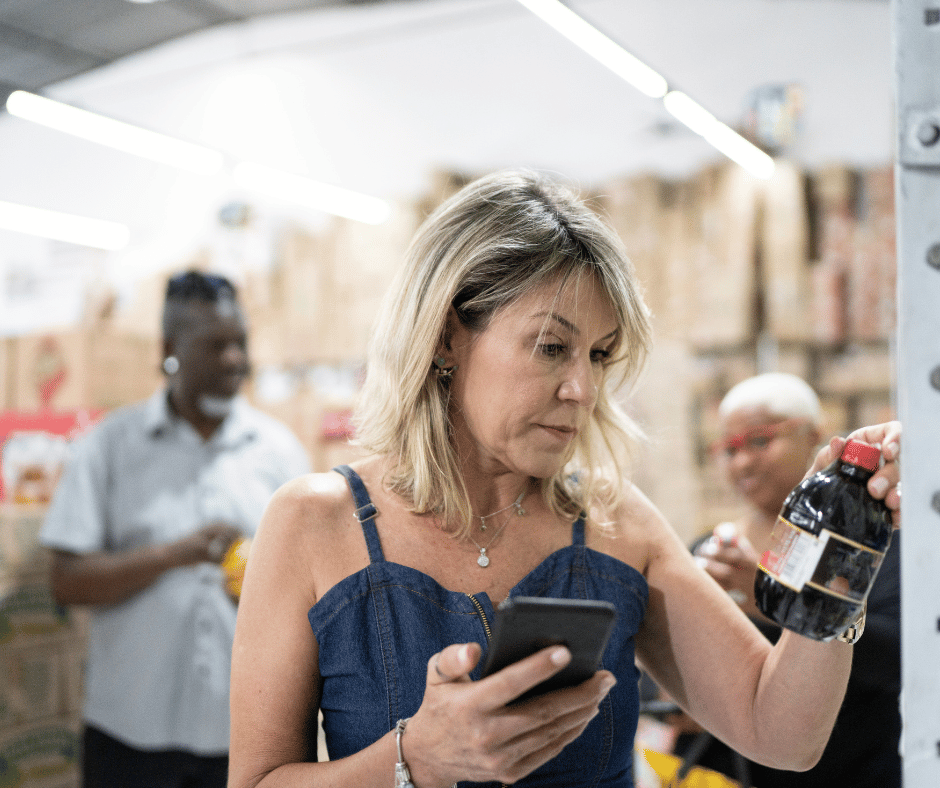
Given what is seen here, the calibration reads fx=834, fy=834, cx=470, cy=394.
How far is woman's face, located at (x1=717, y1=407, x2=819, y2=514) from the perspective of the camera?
268 centimetres

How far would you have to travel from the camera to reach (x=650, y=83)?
4320mm

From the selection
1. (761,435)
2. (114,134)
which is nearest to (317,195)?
(114,134)

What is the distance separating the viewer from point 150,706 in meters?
2.75

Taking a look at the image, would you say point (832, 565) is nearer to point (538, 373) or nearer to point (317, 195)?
point (538, 373)

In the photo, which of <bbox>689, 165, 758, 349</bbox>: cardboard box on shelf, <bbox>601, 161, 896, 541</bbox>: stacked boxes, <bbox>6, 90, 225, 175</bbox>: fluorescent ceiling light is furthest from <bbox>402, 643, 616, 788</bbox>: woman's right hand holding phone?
<bbox>689, 165, 758, 349</bbox>: cardboard box on shelf

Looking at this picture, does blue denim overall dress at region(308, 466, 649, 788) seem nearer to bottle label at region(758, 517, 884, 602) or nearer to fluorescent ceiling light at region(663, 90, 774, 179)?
bottle label at region(758, 517, 884, 602)

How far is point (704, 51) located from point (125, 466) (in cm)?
454

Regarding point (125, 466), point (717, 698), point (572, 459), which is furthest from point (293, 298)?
point (717, 698)

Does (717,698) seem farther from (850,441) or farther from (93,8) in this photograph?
(93,8)

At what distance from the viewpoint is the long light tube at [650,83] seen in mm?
3611

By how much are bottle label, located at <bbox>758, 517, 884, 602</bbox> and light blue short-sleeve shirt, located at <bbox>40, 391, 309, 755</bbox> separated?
2.33 meters

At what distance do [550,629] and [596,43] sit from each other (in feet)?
11.5

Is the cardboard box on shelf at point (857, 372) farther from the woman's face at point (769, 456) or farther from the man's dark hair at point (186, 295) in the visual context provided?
the man's dark hair at point (186, 295)

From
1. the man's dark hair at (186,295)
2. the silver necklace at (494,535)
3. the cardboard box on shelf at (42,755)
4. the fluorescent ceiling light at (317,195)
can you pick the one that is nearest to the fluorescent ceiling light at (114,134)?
the fluorescent ceiling light at (317,195)
